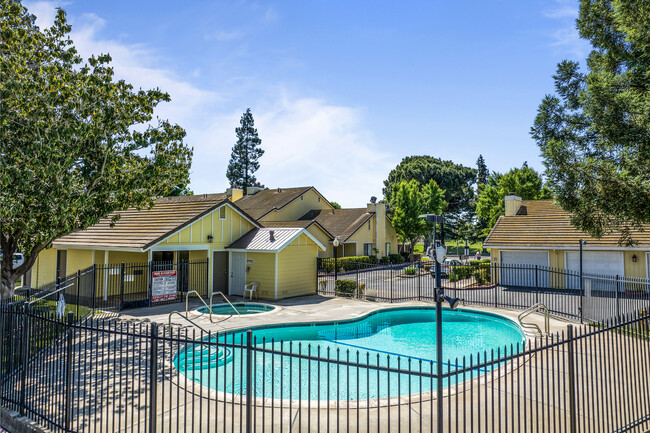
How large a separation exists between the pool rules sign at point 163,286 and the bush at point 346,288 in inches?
318

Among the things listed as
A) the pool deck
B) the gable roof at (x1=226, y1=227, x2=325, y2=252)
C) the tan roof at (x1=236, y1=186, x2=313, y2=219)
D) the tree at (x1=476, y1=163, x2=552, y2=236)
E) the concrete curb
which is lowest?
the concrete curb

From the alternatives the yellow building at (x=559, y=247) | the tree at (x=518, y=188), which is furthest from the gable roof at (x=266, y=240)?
the tree at (x=518, y=188)

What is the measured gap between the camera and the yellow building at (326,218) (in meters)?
38.5

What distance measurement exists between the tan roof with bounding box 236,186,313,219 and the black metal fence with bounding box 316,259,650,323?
14179 millimetres

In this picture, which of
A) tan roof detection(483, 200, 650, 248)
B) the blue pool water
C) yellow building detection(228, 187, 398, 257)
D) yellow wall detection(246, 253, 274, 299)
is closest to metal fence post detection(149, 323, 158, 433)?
the blue pool water

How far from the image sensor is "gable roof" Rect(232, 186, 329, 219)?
39750 millimetres

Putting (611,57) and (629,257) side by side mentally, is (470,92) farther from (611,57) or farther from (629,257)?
(629,257)

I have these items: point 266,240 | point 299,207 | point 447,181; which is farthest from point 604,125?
point 447,181

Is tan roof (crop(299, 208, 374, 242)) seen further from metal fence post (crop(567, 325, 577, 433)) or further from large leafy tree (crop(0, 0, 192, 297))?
metal fence post (crop(567, 325, 577, 433))

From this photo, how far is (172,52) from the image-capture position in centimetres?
1248

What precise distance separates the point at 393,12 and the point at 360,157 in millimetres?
13888

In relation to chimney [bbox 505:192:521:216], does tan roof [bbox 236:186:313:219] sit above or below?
above

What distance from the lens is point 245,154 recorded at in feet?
215

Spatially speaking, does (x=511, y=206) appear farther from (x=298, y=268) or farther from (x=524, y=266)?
(x=298, y=268)
